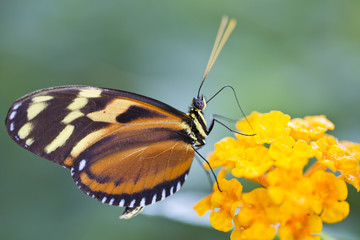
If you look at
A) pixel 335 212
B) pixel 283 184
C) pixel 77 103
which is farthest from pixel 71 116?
pixel 335 212

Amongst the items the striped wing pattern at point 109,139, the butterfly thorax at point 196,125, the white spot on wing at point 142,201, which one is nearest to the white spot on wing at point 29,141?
the striped wing pattern at point 109,139

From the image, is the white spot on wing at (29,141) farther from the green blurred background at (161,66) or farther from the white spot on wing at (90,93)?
the green blurred background at (161,66)

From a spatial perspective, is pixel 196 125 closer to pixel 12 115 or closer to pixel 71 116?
pixel 71 116

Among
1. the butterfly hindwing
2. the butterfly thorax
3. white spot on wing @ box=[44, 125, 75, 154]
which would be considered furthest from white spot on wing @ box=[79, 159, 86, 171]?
the butterfly thorax

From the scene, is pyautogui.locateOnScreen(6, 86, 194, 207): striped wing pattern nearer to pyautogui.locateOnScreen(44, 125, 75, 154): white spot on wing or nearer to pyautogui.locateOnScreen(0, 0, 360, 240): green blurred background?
pyautogui.locateOnScreen(44, 125, 75, 154): white spot on wing

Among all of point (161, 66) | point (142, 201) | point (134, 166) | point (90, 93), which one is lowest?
point (142, 201)

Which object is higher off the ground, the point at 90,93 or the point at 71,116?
the point at 90,93
